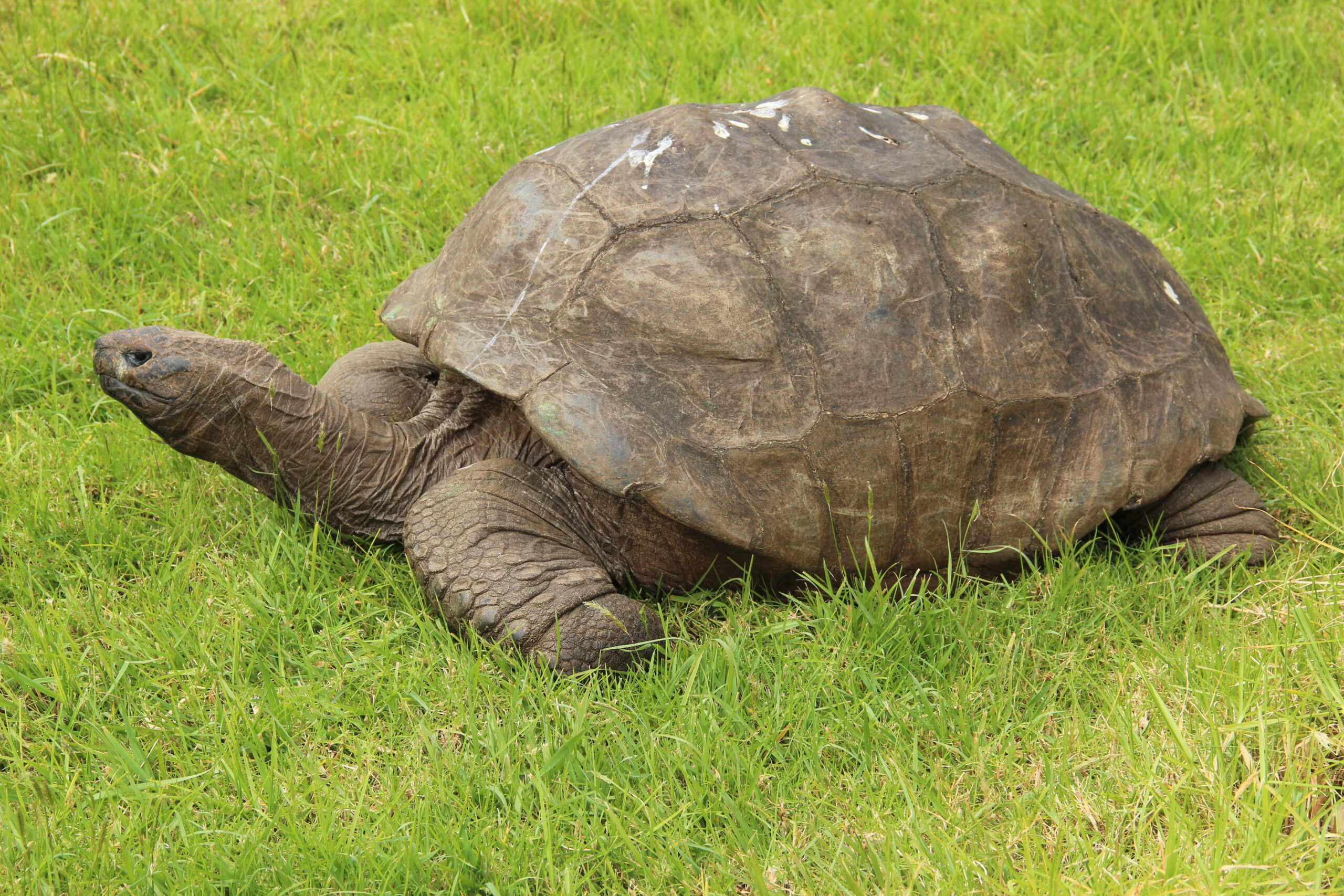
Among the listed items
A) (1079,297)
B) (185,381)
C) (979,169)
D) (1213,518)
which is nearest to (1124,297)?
(1079,297)

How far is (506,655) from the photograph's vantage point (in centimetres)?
317

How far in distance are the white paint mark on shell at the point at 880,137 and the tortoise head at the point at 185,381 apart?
7.13 feet

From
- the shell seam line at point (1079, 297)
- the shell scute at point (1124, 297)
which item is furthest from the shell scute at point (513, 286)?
the shell scute at point (1124, 297)

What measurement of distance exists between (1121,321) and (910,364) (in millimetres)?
935

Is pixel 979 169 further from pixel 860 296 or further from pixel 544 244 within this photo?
pixel 544 244

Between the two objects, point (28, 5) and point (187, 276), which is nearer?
point (187, 276)

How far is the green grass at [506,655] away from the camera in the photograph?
100 inches

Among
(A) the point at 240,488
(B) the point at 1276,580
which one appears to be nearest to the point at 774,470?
(B) the point at 1276,580

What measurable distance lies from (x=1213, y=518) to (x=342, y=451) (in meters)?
3.03

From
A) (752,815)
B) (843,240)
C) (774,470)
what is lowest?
(752,815)

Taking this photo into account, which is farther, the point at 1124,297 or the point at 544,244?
the point at 1124,297

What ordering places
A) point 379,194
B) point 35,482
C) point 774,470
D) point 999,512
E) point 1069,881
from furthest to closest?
point 379,194, point 35,482, point 999,512, point 774,470, point 1069,881

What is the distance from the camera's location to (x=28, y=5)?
6262 mm

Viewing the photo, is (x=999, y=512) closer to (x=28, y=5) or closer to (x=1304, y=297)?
(x=1304, y=297)
